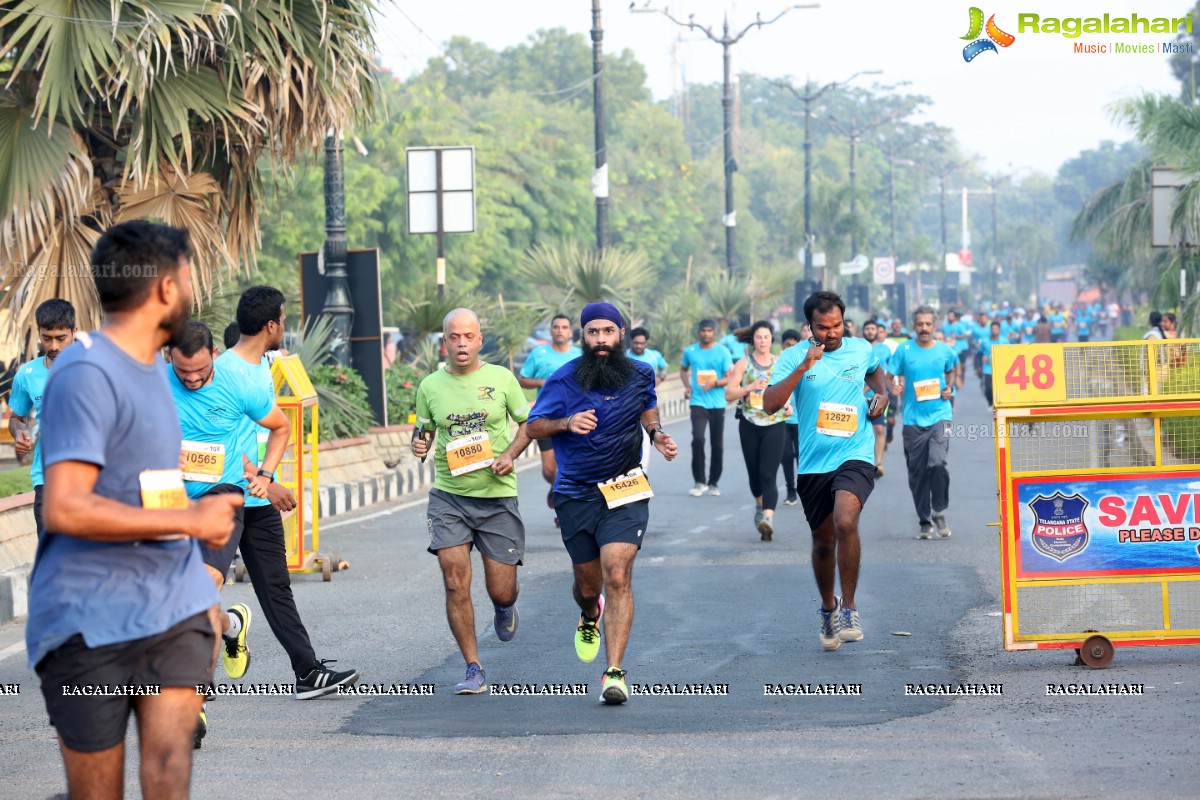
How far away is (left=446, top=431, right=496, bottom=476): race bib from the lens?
8.19m

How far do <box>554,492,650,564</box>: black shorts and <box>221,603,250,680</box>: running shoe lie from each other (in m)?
1.51

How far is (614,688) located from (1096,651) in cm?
243

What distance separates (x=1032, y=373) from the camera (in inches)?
323

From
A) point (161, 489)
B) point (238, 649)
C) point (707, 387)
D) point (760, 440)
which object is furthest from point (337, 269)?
point (161, 489)

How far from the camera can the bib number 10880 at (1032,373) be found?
8.20 m

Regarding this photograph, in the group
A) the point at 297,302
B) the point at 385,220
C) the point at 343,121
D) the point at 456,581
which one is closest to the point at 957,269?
the point at 385,220

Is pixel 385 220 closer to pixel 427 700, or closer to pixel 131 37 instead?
pixel 131 37

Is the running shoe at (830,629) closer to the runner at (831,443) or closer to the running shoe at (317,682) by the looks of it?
the runner at (831,443)

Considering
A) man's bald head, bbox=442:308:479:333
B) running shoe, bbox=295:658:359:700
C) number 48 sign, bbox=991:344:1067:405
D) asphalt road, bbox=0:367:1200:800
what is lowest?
asphalt road, bbox=0:367:1200:800

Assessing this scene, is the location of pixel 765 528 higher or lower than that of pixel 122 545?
lower

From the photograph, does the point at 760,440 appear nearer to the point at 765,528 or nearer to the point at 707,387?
the point at 765,528

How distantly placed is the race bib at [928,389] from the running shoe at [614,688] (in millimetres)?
7699

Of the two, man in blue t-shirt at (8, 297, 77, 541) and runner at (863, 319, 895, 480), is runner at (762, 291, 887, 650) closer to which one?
man in blue t-shirt at (8, 297, 77, 541)

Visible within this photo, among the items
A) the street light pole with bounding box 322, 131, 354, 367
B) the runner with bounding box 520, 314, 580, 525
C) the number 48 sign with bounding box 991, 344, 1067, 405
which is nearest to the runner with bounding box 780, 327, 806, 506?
the runner with bounding box 520, 314, 580, 525
